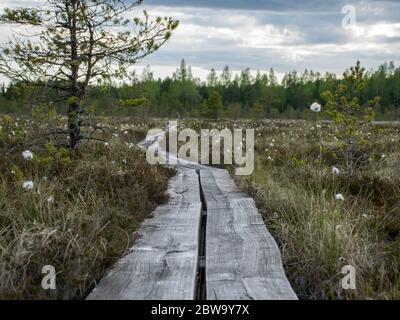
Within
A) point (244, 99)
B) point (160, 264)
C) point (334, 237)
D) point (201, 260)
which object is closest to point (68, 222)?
point (160, 264)

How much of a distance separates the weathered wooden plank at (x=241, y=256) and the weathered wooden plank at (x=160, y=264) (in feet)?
0.53

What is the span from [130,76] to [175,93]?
82.9m

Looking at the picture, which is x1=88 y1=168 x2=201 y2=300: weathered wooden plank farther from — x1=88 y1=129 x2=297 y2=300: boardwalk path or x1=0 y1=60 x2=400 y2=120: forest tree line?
x1=0 y1=60 x2=400 y2=120: forest tree line

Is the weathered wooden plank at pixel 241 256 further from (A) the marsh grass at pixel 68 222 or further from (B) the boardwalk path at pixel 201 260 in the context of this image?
(A) the marsh grass at pixel 68 222

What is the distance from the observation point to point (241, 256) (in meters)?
4.09

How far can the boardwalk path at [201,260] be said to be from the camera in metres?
3.29

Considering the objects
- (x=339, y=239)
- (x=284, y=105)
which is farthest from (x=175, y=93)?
(x=339, y=239)

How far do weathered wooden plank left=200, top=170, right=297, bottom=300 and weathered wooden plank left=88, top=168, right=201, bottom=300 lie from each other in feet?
0.53

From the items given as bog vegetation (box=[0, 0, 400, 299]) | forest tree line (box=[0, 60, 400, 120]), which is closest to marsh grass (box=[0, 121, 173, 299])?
bog vegetation (box=[0, 0, 400, 299])

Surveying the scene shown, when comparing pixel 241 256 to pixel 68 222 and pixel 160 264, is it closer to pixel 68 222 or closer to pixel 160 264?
pixel 160 264

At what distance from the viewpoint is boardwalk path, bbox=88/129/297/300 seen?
329 centimetres

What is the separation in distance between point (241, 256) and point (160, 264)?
706 mm
